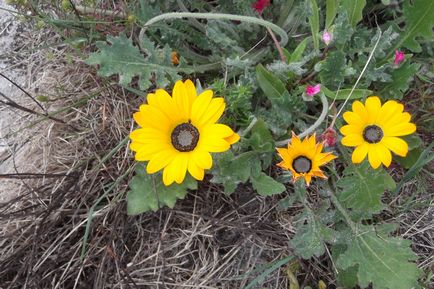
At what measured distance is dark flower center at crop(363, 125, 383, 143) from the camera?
216cm

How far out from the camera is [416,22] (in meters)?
2.42

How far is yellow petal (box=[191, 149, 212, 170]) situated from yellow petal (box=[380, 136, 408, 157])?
67 centimetres

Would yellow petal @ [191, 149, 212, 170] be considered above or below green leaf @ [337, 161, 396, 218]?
above

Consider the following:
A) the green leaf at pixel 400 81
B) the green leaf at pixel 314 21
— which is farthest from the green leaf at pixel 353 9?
the green leaf at pixel 400 81

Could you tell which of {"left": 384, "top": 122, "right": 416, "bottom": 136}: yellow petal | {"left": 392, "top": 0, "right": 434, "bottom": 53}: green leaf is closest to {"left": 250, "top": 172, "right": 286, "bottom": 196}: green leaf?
{"left": 384, "top": 122, "right": 416, "bottom": 136}: yellow petal

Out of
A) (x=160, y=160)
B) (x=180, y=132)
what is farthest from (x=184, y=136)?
(x=160, y=160)

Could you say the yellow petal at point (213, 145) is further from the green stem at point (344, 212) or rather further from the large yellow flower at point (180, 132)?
the green stem at point (344, 212)

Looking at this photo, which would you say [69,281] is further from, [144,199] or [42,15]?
[42,15]

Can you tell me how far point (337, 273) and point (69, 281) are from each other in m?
1.18

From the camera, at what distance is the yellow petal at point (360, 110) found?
2.12 meters

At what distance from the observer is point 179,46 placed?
2.60 m

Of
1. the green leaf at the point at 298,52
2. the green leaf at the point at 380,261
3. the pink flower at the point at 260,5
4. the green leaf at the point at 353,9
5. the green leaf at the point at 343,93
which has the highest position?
the green leaf at the point at 353,9

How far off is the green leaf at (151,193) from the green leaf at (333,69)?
0.69 metres

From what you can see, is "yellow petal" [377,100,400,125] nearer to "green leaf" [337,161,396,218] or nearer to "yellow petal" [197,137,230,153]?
"green leaf" [337,161,396,218]
